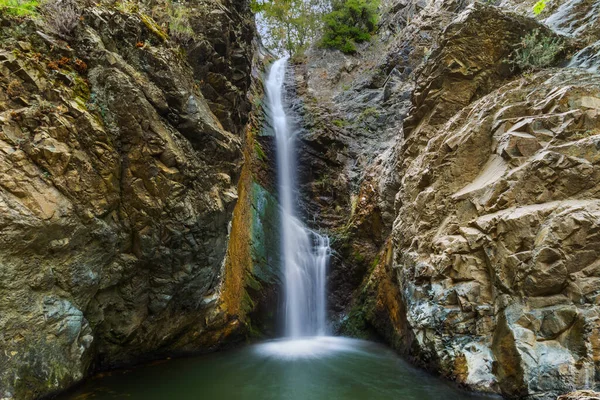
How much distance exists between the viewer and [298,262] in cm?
1323

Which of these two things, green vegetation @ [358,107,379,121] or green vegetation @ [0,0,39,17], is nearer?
green vegetation @ [0,0,39,17]

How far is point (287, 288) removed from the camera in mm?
12484

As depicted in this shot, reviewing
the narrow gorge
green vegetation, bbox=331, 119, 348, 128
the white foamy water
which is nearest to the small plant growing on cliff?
the narrow gorge

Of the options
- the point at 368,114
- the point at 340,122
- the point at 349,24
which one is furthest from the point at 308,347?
the point at 349,24

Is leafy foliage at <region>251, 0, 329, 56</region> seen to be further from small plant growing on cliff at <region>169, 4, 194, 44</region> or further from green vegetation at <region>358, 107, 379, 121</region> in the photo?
small plant growing on cliff at <region>169, 4, 194, 44</region>

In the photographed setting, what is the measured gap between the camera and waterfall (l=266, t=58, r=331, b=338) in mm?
12327

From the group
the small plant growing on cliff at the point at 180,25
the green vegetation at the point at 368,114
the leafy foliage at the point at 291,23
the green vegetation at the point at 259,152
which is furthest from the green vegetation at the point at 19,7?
the leafy foliage at the point at 291,23

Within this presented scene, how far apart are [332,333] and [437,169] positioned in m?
7.10

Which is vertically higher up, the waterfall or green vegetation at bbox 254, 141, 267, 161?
green vegetation at bbox 254, 141, 267, 161

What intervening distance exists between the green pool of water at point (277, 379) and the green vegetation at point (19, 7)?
689 cm

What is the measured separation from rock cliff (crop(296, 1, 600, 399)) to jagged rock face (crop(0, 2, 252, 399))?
4.89 metres

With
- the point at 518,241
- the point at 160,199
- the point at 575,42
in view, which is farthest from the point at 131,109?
the point at 575,42

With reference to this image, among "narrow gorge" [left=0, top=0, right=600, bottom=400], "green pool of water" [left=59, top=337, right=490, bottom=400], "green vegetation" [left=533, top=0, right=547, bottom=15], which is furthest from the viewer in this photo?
"green vegetation" [left=533, top=0, right=547, bottom=15]

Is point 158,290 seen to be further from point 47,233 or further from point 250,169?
point 250,169
